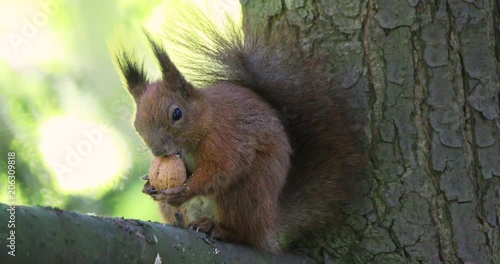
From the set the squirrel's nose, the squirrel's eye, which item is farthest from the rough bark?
the squirrel's eye

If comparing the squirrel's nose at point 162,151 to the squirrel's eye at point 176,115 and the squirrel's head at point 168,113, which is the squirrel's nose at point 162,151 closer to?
the squirrel's head at point 168,113

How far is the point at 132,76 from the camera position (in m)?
2.38

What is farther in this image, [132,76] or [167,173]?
[132,76]

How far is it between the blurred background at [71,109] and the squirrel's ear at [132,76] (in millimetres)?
44

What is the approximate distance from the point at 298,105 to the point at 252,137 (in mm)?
204

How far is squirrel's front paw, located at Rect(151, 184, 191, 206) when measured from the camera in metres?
2.07

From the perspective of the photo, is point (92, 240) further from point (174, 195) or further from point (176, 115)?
point (176, 115)

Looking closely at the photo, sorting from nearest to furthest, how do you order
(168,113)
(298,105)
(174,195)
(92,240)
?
(92,240) < (174,195) < (168,113) < (298,105)

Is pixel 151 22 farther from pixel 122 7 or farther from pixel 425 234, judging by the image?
pixel 425 234

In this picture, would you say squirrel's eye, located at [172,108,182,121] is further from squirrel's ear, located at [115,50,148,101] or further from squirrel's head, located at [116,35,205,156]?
squirrel's ear, located at [115,50,148,101]

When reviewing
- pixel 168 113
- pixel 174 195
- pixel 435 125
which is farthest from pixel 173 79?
pixel 435 125

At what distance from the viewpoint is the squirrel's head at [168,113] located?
85.4 inches

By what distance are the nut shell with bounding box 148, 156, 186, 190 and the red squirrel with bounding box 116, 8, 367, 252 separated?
2cm

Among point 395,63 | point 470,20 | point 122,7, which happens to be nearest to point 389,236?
point 395,63
